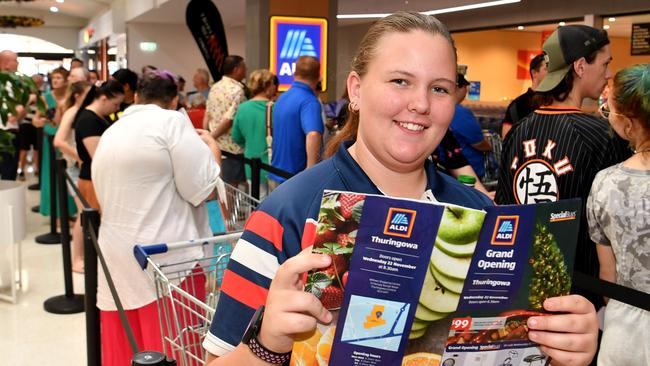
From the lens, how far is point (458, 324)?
1.04 metres

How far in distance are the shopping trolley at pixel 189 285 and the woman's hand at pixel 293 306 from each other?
779 mm

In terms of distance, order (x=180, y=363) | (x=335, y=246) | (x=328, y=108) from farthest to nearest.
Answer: (x=328, y=108), (x=180, y=363), (x=335, y=246)

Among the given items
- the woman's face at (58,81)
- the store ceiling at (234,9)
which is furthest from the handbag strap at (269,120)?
the store ceiling at (234,9)

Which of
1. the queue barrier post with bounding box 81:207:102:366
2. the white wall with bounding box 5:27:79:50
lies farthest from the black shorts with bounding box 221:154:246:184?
the white wall with bounding box 5:27:79:50

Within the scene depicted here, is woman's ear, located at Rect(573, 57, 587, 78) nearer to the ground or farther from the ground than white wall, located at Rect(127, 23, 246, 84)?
nearer to the ground

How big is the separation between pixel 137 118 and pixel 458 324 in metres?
2.38

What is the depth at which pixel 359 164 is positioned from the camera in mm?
1364

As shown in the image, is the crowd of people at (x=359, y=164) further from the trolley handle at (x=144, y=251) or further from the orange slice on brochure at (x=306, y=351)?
the trolley handle at (x=144, y=251)

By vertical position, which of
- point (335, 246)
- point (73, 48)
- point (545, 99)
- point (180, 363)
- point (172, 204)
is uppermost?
point (73, 48)

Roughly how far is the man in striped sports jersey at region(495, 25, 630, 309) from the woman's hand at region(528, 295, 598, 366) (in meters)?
1.73

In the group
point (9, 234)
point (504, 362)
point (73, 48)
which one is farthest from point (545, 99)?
point (73, 48)

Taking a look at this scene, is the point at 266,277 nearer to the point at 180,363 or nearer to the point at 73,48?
the point at 180,363

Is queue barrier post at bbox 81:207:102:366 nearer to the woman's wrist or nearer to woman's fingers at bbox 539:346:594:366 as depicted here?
the woman's wrist

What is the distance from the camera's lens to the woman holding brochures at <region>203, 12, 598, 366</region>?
1126 millimetres
